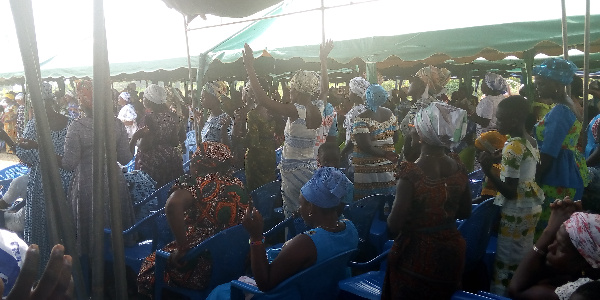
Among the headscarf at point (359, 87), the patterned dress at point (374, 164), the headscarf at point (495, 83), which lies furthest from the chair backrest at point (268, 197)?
the headscarf at point (495, 83)

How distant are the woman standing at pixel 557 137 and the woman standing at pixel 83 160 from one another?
298 cm

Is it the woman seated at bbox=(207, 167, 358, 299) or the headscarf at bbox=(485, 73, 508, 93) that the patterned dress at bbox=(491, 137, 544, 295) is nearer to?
the woman seated at bbox=(207, 167, 358, 299)

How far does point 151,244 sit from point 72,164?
0.85 meters

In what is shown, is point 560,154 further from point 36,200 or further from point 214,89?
point 214,89

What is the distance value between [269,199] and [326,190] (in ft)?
6.13

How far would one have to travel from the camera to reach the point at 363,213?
340cm

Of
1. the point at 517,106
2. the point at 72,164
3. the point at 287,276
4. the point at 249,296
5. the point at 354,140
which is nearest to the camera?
the point at 287,276

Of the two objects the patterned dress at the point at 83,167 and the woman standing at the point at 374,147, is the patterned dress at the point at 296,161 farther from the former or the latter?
the patterned dress at the point at 83,167

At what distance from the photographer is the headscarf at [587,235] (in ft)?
5.30

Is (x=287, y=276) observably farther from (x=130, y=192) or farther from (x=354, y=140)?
(x=130, y=192)

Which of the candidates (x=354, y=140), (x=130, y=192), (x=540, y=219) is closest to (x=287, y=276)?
(x=540, y=219)

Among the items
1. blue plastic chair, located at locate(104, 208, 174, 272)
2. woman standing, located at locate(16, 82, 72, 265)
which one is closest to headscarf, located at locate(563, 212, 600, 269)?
blue plastic chair, located at locate(104, 208, 174, 272)

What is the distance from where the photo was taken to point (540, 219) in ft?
9.71

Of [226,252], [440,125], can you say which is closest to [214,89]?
[226,252]
